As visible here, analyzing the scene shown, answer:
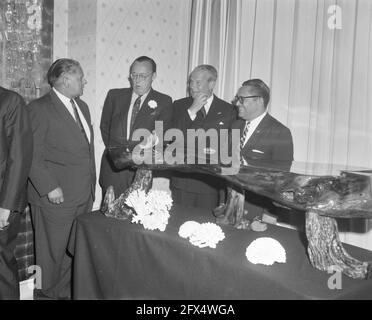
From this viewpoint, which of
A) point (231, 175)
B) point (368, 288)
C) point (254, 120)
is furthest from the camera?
point (254, 120)

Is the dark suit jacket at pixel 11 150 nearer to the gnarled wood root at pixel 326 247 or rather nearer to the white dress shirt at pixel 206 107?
the white dress shirt at pixel 206 107

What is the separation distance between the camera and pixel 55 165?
9.04ft

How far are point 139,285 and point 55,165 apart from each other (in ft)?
3.57

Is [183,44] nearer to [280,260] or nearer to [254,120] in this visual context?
[254,120]

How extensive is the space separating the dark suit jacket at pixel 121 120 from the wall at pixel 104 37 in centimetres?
19

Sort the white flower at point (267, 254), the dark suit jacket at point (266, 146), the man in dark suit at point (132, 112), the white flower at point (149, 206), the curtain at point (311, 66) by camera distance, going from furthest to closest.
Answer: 1. the man in dark suit at point (132, 112)
2. the curtain at point (311, 66)
3. the dark suit jacket at point (266, 146)
4. the white flower at point (149, 206)
5. the white flower at point (267, 254)

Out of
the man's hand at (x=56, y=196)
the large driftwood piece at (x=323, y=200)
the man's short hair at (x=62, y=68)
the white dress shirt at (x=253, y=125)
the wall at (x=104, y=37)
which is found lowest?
the man's hand at (x=56, y=196)

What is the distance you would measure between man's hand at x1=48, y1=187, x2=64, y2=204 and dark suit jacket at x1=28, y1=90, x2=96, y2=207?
27 mm

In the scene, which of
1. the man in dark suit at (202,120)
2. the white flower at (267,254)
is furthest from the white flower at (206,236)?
the man in dark suit at (202,120)

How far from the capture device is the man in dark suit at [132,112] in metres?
3.11

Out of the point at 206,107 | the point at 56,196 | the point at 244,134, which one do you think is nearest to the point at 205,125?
the point at 206,107

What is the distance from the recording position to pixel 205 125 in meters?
2.97
